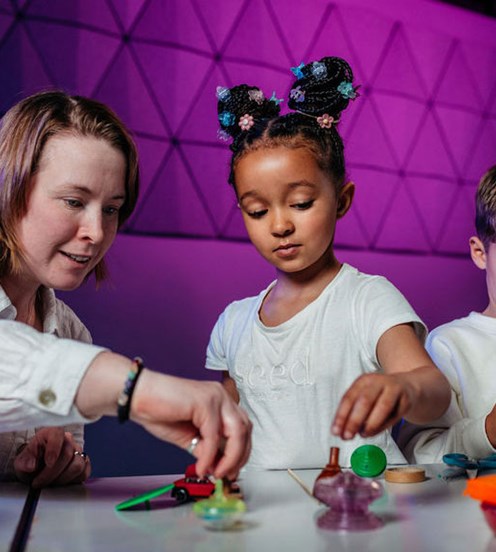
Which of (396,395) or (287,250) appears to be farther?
(287,250)

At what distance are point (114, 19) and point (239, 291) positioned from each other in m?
0.70

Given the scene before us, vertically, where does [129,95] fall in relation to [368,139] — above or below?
below

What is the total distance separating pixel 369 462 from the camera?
99cm

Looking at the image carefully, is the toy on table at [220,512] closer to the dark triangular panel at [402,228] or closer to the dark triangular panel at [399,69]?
the dark triangular panel at [402,228]

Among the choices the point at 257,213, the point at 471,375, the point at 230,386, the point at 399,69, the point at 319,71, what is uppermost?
the point at 399,69

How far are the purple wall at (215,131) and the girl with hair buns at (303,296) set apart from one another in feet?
1.38

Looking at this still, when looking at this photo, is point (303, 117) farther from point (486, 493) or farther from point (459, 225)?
point (459, 225)

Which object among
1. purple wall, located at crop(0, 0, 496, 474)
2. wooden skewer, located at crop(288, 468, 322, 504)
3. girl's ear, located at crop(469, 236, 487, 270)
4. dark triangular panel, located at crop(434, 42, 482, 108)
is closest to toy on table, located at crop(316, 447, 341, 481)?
wooden skewer, located at crop(288, 468, 322, 504)

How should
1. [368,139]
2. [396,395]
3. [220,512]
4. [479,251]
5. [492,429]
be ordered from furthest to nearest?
[368,139], [479,251], [492,429], [396,395], [220,512]

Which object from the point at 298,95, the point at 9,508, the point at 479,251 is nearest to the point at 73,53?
the point at 298,95

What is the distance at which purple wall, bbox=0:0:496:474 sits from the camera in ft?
5.79

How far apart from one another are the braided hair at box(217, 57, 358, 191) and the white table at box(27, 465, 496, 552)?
62cm

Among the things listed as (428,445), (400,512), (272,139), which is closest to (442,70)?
(272,139)

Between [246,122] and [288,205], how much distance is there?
205mm
